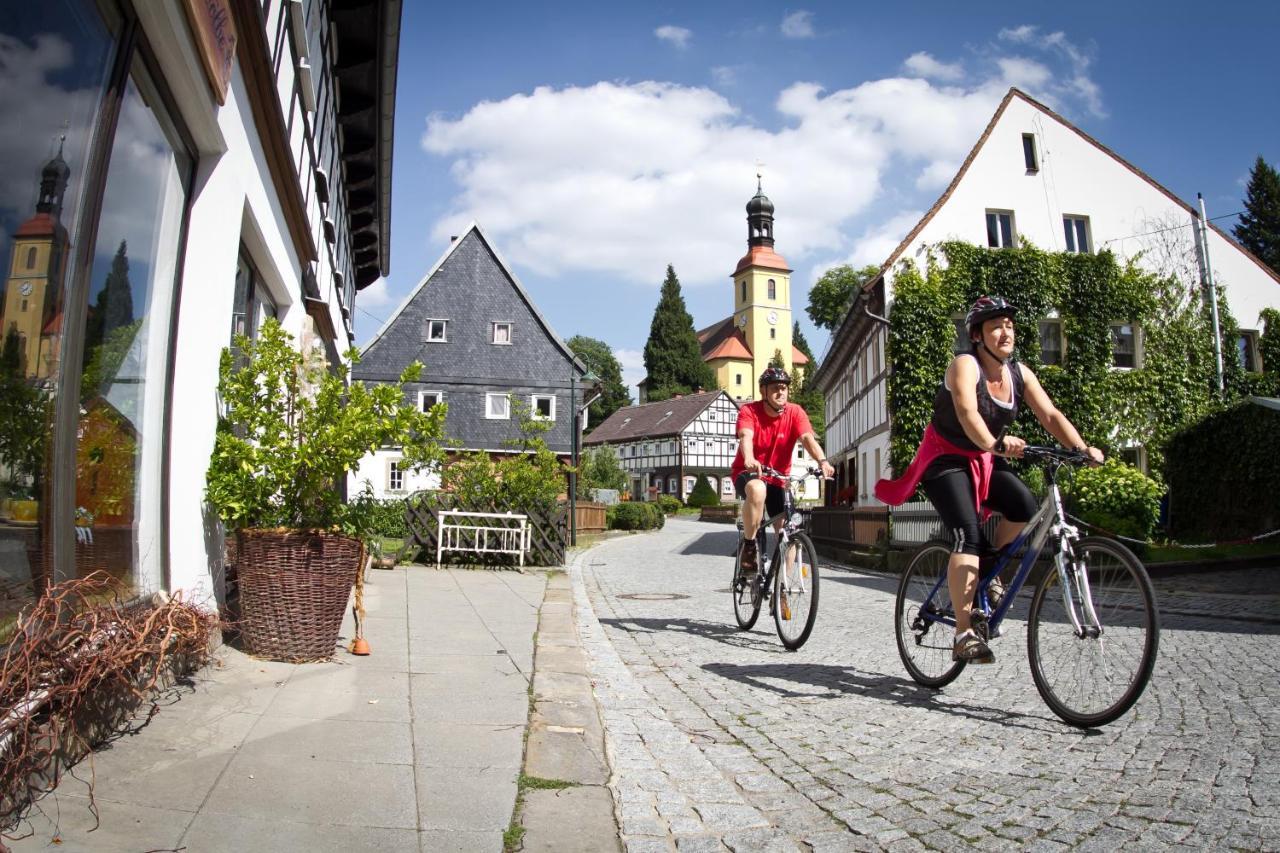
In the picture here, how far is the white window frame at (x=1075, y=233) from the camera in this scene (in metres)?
25.1

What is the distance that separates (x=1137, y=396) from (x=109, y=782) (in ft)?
85.5

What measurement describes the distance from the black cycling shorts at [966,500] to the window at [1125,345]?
22865mm

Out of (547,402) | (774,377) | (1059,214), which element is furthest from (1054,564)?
(547,402)

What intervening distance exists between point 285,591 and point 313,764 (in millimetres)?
1781

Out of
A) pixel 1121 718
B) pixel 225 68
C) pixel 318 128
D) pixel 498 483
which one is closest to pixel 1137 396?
pixel 498 483

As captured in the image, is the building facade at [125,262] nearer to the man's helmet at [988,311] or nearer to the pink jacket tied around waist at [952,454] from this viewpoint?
the pink jacket tied around waist at [952,454]

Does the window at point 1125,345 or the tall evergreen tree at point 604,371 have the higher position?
the tall evergreen tree at point 604,371

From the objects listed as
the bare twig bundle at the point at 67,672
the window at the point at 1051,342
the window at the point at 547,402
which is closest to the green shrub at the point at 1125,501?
the window at the point at 1051,342

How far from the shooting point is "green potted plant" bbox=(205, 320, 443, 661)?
4969mm

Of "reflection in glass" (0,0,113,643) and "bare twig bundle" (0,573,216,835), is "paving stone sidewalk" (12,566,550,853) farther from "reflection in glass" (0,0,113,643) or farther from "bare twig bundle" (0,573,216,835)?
"reflection in glass" (0,0,113,643)

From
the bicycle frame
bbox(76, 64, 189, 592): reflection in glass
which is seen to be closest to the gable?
bbox(76, 64, 189, 592): reflection in glass

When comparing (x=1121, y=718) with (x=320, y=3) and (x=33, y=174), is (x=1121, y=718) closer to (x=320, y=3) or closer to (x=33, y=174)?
(x=33, y=174)

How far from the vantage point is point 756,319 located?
103 m

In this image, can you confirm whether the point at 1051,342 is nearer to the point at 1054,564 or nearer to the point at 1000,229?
the point at 1000,229
